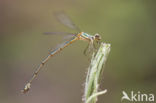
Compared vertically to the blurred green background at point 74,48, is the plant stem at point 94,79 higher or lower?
lower

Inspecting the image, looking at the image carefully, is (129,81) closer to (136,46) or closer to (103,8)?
(136,46)

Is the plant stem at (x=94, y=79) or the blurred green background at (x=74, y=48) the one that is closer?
the plant stem at (x=94, y=79)

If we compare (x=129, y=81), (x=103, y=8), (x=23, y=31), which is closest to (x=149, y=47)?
(x=129, y=81)

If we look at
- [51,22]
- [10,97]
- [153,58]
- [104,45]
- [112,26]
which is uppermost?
[51,22]

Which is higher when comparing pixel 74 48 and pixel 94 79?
pixel 74 48

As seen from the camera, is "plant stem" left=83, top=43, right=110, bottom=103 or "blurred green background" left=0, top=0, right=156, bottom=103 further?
"blurred green background" left=0, top=0, right=156, bottom=103

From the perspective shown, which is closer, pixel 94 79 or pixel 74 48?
pixel 94 79

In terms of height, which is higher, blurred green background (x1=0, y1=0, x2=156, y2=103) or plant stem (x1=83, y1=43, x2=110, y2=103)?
blurred green background (x1=0, y1=0, x2=156, y2=103)

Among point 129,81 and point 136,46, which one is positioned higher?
point 136,46
